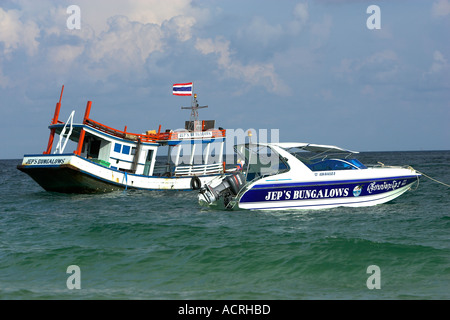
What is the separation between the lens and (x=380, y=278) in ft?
33.3

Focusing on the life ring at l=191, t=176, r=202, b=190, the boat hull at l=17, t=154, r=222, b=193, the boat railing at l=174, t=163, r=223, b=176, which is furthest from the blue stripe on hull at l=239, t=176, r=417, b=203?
the boat railing at l=174, t=163, r=223, b=176

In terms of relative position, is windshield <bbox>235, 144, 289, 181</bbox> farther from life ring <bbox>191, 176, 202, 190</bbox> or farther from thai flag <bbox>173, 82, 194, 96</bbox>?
thai flag <bbox>173, 82, 194, 96</bbox>

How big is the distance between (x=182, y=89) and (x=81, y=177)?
954cm

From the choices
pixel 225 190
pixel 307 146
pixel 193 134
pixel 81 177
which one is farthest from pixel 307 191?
pixel 193 134

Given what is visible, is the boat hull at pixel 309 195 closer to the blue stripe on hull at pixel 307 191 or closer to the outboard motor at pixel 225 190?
the blue stripe on hull at pixel 307 191

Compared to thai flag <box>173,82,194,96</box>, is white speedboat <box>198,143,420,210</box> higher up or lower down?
lower down

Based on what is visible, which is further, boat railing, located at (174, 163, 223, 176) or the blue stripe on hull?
boat railing, located at (174, 163, 223, 176)

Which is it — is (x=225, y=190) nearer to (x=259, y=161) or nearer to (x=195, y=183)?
(x=259, y=161)

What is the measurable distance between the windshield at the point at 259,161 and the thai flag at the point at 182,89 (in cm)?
1275

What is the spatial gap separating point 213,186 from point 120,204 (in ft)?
19.3

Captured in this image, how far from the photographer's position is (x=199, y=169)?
29.5 meters

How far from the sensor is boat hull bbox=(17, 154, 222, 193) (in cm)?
2455
